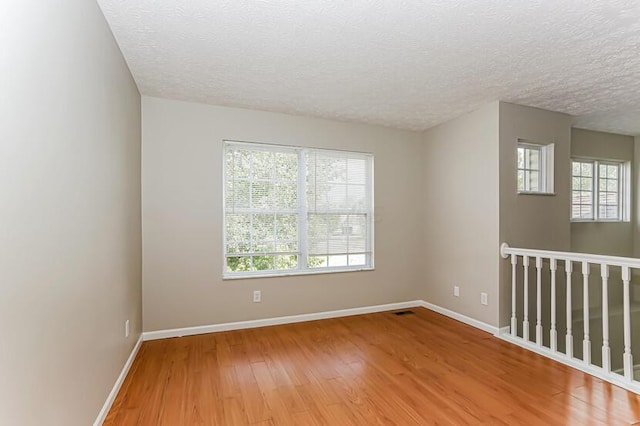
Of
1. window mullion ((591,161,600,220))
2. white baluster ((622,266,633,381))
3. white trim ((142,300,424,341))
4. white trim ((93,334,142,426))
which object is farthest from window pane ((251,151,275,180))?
window mullion ((591,161,600,220))

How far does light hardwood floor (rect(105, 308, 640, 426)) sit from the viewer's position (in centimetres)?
196

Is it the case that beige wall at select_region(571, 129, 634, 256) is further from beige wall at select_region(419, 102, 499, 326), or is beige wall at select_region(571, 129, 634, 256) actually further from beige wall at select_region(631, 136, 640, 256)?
beige wall at select_region(419, 102, 499, 326)

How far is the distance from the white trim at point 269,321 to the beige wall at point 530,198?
1.32 meters

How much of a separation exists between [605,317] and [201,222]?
3.73 meters

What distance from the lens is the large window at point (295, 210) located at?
3559mm

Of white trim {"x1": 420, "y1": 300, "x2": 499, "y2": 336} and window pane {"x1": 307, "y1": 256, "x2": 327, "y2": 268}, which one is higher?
window pane {"x1": 307, "y1": 256, "x2": 327, "y2": 268}

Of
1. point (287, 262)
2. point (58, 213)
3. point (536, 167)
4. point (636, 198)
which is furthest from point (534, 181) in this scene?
point (58, 213)

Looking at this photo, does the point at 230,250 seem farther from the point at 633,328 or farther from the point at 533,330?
the point at 633,328

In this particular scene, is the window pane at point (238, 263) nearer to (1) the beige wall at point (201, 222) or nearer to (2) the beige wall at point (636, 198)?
(1) the beige wall at point (201, 222)

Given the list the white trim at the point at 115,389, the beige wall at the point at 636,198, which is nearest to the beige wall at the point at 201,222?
the white trim at the point at 115,389

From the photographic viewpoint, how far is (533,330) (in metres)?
3.41

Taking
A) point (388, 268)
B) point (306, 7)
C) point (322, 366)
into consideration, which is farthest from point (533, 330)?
point (306, 7)

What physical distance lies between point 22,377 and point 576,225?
5.61 m

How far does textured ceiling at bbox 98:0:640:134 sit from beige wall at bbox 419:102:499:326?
1.55 ft
